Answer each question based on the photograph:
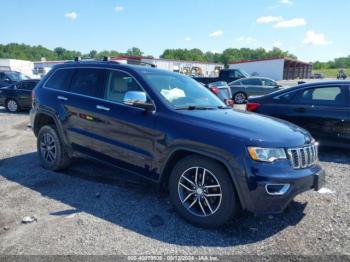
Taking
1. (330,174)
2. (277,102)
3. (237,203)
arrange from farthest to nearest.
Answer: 1. (277,102)
2. (330,174)
3. (237,203)

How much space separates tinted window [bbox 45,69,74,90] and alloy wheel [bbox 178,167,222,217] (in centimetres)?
278

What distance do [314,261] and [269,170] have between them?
3.11 feet

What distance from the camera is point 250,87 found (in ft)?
61.0

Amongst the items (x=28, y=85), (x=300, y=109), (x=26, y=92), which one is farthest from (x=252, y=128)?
(x=28, y=85)

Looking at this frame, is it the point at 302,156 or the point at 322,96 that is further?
the point at 322,96

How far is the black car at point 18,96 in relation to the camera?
14.8 meters

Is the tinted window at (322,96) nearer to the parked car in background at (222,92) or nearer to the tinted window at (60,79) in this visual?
the parked car in background at (222,92)

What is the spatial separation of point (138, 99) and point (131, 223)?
4.89 feet

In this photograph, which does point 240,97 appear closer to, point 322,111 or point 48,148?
point 322,111

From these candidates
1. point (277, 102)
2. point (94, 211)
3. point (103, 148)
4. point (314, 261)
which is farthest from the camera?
point (277, 102)

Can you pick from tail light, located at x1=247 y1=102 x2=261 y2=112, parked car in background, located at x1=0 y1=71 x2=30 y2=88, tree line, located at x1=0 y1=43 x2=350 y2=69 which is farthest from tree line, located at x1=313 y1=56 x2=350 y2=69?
tail light, located at x1=247 y1=102 x2=261 y2=112

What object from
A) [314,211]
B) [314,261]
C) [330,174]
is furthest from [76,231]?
[330,174]

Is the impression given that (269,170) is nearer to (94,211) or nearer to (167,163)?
(167,163)

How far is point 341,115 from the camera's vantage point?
682 centimetres
